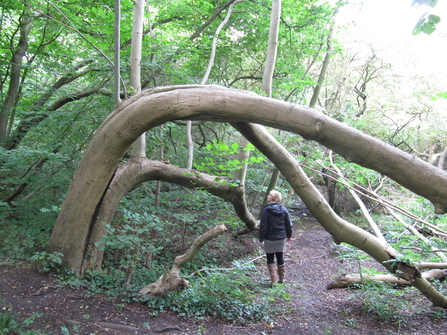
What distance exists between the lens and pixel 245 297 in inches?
166

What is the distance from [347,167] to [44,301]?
955 centimetres

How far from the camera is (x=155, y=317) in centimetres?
336

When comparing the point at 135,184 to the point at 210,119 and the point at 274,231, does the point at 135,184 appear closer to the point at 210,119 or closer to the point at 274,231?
the point at 210,119

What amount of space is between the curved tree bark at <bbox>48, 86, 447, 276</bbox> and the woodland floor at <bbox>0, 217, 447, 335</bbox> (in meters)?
0.61

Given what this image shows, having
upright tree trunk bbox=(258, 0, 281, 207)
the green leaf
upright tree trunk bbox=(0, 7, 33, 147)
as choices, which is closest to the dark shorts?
upright tree trunk bbox=(258, 0, 281, 207)

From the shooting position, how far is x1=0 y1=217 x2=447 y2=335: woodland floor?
297 centimetres

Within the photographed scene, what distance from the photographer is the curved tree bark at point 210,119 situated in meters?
2.96

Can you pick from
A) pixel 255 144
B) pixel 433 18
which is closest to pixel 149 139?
pixel 255 144

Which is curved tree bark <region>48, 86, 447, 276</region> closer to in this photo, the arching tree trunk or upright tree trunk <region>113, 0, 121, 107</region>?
the arching tree trunk

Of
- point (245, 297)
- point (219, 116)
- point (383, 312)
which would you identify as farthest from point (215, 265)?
point (219, 116)

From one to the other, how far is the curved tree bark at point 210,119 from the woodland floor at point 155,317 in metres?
0.61

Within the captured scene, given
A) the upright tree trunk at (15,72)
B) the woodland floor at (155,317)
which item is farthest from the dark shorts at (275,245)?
the upright tree trunk at (15,72)

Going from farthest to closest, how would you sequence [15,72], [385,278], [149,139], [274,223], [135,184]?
1. [15,72]
2. [149,139]
3. [274,223]
4. [385,278]
5. [135,184]

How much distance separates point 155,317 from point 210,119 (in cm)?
243
